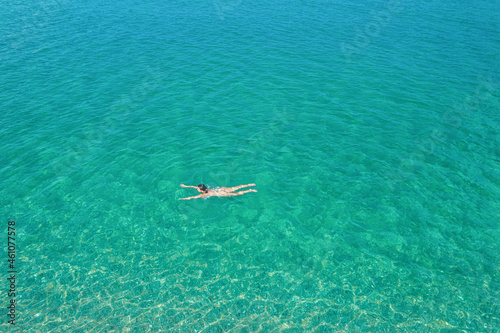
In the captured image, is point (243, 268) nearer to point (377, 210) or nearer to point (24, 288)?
point (377, 210)

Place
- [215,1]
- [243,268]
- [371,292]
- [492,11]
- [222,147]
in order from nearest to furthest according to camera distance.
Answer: [371,292]
[243,268]
[222,147]
[492,11]
[215,1]

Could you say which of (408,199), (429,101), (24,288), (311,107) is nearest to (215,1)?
(311,107)

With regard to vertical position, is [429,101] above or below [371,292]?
Answer: above

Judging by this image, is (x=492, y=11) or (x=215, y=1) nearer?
(x=492, y=11)

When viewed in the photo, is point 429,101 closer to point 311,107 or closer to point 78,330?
point 311,107

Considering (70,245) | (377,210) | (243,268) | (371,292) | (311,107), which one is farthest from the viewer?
(311,107)

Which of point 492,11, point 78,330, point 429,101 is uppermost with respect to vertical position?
point 492,11
